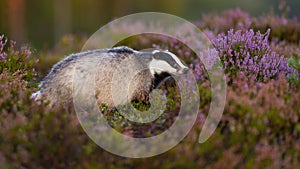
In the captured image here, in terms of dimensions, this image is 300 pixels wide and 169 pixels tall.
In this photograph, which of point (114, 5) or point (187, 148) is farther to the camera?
point (114, 5)

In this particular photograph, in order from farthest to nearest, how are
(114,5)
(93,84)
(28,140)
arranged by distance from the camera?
(114,5) → (93,84) → (28,140)

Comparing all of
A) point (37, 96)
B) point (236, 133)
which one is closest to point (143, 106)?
point (37, 96)

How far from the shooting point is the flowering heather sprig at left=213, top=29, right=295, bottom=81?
22.4ft

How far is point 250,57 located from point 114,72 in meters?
1.96

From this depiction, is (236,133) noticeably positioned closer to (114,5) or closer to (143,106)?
(143,106)

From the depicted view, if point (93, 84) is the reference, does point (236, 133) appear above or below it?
below

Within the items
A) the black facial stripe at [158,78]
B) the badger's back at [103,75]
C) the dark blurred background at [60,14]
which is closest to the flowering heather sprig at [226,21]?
the black facial stripe at [158,78]

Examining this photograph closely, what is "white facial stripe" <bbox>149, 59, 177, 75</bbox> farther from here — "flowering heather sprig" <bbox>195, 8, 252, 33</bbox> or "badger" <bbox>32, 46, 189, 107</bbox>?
"flowering heather sprig" <bbox>195, 8, 252, 33</bbox>

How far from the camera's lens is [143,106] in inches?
266

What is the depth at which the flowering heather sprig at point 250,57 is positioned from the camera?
269 inches

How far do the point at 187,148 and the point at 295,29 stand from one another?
7527 millimetres

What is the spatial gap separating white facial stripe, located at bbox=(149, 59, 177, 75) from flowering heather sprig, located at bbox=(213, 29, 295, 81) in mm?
783

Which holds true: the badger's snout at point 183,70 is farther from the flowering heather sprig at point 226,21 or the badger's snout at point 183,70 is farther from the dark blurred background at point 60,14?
the dark blurred background at point 60,14

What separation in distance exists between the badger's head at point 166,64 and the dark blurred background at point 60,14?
24.8 m
